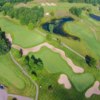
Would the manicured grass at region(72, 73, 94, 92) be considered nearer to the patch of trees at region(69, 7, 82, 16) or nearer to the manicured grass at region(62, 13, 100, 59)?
the manicured grass at region(62, 13, 100, 59)

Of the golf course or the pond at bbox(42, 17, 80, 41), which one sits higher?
the golf course

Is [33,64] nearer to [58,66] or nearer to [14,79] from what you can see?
[14,79]

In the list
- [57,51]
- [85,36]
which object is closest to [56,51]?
[57,51]

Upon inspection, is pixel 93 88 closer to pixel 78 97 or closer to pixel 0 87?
pixel 78 97

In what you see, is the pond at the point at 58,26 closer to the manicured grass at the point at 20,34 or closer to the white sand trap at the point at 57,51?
the manicured grass at the point at 20,34

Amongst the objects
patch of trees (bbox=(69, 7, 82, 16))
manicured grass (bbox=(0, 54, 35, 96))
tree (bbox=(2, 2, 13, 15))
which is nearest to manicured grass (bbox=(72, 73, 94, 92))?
manicured grass (bbox=(0, 54, 35, 96))

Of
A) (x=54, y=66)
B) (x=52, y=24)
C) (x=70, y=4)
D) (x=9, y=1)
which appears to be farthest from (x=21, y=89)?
(x=70, y=4)
